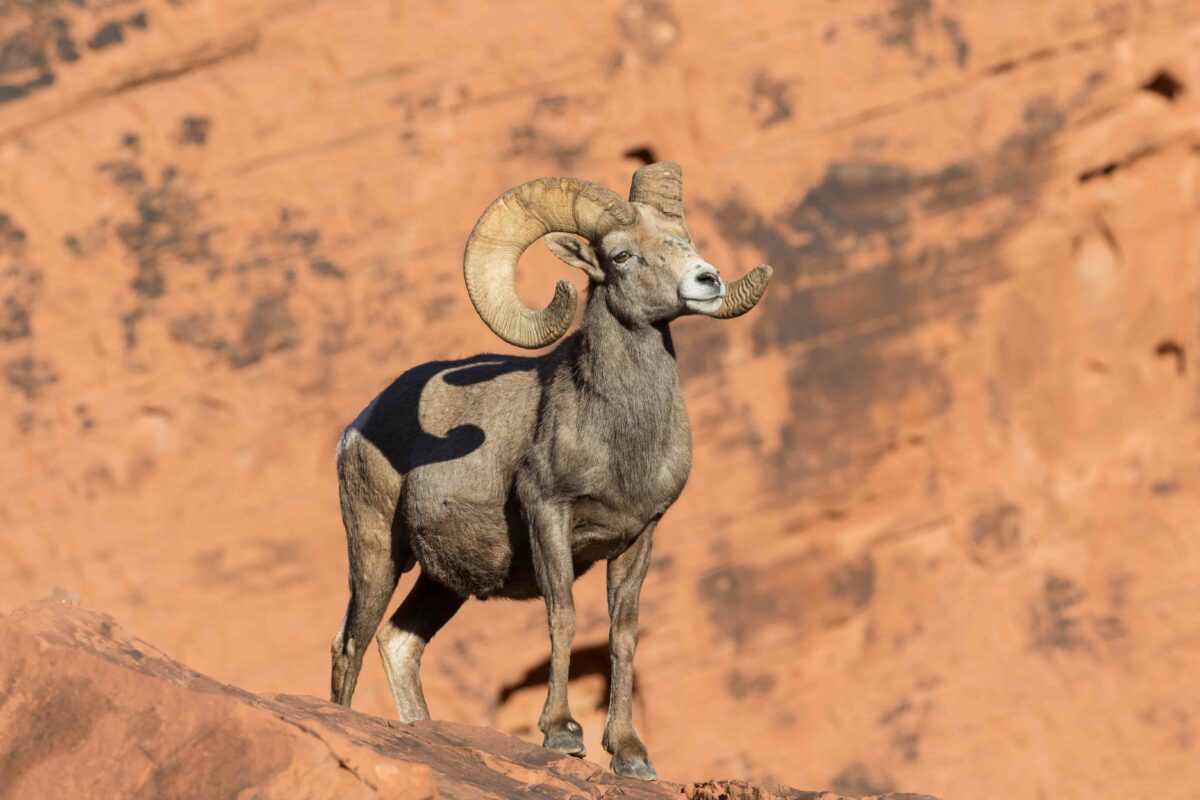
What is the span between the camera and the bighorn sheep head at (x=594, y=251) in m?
8.56

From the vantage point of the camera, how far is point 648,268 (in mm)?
8633

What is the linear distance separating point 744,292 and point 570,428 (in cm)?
104

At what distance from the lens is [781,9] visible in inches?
768

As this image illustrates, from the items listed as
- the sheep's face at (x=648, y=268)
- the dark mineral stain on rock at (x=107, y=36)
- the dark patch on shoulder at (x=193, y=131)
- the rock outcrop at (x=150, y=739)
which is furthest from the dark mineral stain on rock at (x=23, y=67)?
the rock outcrop at (x=150, y=739)

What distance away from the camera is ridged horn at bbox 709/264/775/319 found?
8.27 metres

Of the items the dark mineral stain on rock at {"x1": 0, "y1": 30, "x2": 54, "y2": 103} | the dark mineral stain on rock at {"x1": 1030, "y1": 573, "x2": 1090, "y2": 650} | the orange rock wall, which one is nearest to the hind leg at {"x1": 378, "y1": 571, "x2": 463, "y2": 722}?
the orange rock wall

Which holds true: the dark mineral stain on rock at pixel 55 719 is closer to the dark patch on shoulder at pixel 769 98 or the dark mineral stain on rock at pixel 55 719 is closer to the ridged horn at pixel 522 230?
the ridged horn at pixel 522 230

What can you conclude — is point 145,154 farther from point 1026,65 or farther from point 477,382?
point 477,382

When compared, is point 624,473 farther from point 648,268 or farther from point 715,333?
point 715,333

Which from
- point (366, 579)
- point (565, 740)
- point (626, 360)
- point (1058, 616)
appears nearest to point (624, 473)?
point (626, 360)

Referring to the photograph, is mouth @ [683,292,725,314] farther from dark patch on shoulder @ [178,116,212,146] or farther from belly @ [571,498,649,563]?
dark patch on shoulder @ [178,116,212,146]

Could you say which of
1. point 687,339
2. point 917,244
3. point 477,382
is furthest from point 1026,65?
point 477,382

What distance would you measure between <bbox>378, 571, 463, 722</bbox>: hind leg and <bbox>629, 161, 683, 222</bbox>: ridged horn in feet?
7.50

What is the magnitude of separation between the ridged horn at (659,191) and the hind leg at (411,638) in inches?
90.0
